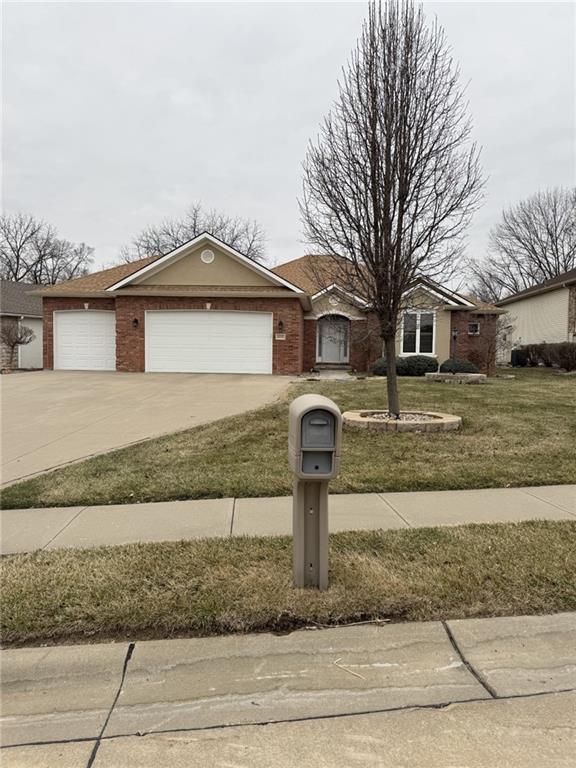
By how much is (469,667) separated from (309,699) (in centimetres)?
86

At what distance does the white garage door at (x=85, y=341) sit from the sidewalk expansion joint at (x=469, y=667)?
63.0 ft

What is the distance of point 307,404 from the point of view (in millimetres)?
2990

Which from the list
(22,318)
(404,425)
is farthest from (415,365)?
(22,318)

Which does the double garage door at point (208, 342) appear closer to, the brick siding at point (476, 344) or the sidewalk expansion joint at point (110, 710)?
the brick siding at point (476, 344)

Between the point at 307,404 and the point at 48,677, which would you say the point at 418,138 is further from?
the point at 48,677

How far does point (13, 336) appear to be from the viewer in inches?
881

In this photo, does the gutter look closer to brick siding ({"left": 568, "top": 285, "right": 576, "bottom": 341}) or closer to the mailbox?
brick siding ({"left": 568, "top": 285, "right": 576, "bottom": 341})

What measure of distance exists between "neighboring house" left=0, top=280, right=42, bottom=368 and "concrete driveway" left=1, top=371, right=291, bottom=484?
27.4 feet

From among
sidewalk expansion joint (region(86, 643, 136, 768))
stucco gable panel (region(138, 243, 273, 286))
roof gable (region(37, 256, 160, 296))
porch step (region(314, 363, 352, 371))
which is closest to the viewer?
sidewalk expansion joint (region(86, 643, 136, 768))

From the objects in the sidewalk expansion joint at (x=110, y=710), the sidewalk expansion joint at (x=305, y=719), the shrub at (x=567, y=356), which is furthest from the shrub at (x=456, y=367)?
the sidewalk expansion joint at (x=110, y=710)

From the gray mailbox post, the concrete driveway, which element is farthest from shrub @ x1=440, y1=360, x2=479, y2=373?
the gray mailbox post

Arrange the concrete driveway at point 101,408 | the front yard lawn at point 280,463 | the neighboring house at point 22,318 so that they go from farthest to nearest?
the neighboring house at point 22,318, the concrete driveway at point 101,408, the front yard lawn at point 280,463

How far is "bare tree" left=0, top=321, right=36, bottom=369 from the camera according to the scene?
868 inches

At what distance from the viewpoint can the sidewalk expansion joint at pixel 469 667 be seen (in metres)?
2.43
